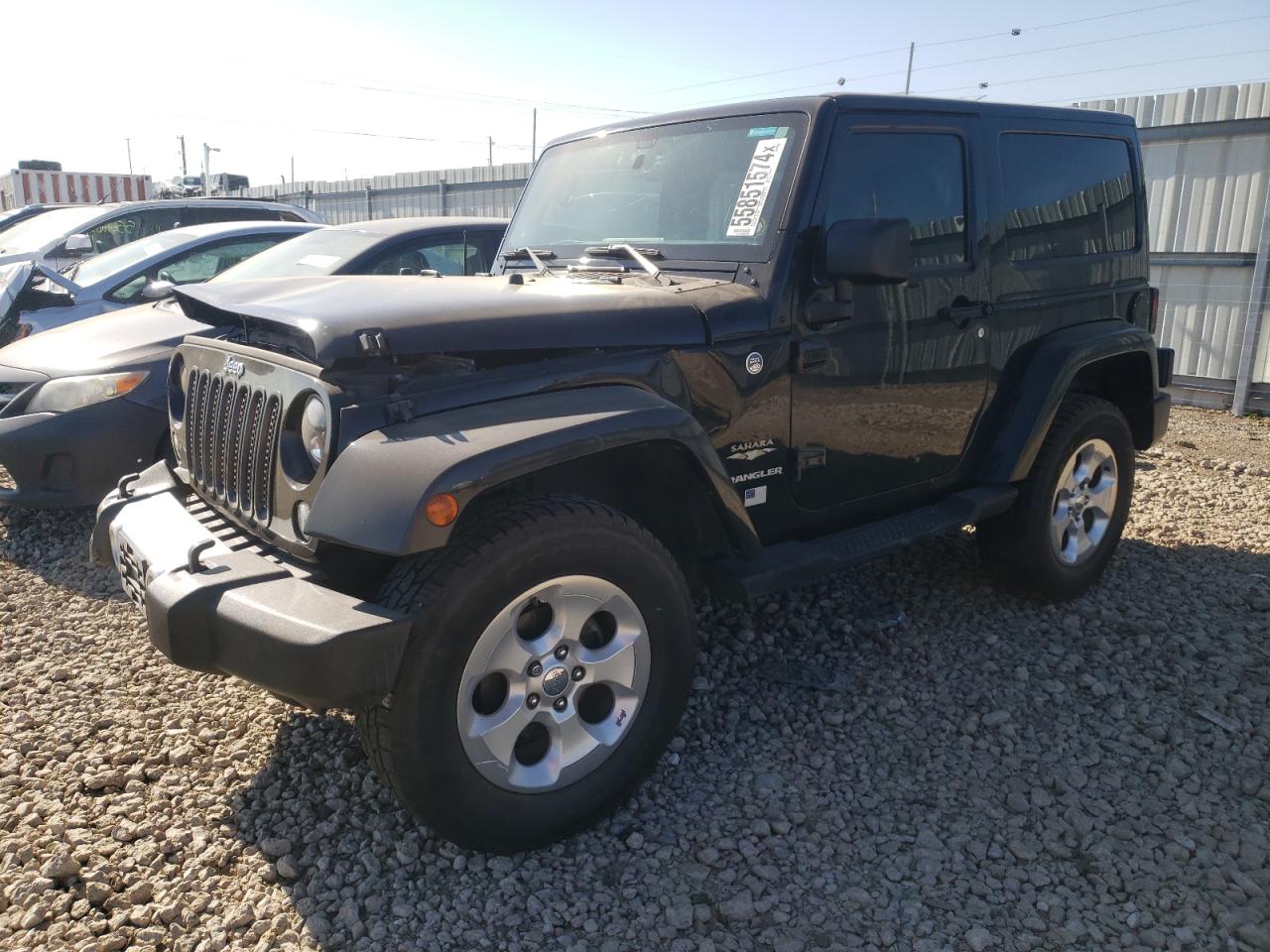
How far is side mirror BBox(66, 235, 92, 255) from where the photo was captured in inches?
335

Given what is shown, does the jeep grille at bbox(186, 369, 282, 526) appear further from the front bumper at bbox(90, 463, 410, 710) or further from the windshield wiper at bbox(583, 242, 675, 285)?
the windshield wiper at bbox(583, 242, 675, 285)

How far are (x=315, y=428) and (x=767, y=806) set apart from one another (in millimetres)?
1718

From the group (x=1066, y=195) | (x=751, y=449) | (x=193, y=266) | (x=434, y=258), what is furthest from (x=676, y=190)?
(x=193, y=266)

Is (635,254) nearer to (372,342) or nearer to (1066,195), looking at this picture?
(372,342)

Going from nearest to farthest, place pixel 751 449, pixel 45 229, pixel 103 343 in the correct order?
pixel 751 449, pixel 103 343, pixel 45 229

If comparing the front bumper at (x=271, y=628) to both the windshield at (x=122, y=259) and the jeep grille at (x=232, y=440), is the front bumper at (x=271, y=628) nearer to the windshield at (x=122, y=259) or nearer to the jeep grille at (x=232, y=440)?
the jeep grille at (x=232, y=440)

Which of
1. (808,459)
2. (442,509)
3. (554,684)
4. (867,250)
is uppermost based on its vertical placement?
(867,250)

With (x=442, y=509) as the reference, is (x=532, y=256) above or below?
above

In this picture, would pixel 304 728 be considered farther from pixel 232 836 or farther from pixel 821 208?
pixel 821 208

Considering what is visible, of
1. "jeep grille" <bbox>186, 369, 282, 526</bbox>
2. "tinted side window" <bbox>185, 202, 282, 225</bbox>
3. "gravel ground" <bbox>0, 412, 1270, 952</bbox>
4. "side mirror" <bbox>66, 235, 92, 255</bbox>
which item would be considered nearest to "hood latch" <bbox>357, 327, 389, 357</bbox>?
"jeep grille" <bbox>186, 369, 282, 526</bbox>

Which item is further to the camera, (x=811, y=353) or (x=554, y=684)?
(x=811, y=353)

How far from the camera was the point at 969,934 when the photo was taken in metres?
2.36

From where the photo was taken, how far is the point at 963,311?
371cm

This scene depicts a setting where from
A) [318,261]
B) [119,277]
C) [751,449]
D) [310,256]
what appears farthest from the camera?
[119,277]
